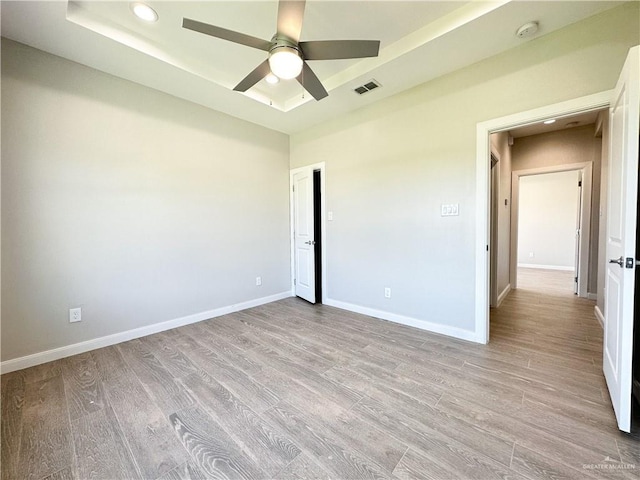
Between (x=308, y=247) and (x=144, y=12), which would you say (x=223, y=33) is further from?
(x=308, y=247)

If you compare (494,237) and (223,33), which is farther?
(494,237)

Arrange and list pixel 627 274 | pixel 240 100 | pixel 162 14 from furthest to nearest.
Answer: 1. pixel 240 100
2. pixel 162 14
3. pixel 627 274

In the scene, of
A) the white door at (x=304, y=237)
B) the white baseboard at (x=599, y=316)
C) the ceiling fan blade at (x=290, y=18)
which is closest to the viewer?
the ceiling fan blade at (x=290, y=18)

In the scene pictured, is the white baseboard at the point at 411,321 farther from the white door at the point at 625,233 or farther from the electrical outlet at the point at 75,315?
the electrical outlet at the point at 75,315

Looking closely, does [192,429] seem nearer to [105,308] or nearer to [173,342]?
[173,342]

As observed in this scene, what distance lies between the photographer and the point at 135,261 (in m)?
2.83

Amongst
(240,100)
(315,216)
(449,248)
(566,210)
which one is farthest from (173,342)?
(566,210)

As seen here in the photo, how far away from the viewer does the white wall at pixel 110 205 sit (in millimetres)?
2215

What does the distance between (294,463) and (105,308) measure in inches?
98.7

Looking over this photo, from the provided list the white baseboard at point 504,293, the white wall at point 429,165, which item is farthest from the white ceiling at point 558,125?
the white baseboard at point 504,293

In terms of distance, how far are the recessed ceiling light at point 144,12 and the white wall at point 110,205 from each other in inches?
35.7

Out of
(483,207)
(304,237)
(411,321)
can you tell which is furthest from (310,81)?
(411,321)

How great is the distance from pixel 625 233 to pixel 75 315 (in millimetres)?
4291

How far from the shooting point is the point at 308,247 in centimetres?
415
